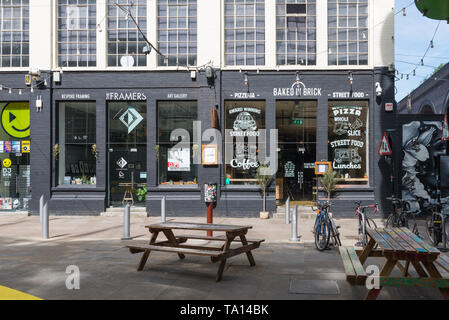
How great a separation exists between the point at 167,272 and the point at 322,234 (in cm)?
367

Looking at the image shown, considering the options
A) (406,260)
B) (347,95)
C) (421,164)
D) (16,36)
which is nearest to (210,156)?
(347,95)

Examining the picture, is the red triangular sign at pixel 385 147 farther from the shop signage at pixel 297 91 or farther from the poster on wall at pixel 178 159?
the poster on wall at pixel 178 159

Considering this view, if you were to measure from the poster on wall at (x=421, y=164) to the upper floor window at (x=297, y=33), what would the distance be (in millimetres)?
4596

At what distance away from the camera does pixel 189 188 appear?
644 inches

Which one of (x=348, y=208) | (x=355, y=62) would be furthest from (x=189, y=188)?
(x=355, y=62)

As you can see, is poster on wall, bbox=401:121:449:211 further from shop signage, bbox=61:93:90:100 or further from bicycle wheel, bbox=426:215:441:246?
shop signage, bbox=61:93:90:100

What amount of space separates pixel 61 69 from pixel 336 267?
518 inches

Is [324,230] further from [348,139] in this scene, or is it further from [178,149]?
[178,149]

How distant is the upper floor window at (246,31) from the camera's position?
16.6m

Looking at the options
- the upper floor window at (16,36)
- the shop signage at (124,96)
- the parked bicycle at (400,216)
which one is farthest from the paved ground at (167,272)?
the upper floor window at (16,36)

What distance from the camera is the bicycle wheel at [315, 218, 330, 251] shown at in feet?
30.9

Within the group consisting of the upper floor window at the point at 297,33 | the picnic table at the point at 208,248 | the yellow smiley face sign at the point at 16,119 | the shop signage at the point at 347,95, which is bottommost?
the picnic table at the point at 208,248
